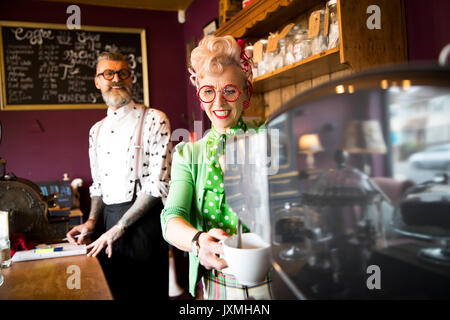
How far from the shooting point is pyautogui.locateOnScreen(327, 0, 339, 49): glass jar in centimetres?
126

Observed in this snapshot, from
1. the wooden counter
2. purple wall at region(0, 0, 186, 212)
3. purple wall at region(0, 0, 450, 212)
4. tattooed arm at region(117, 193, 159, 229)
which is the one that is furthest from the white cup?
purple wall at region(0, 0, 186, 212)

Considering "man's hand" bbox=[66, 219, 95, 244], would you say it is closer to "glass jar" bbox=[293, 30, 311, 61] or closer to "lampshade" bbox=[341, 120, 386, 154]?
"glass jar" bbox=[293, 30, 311, 61]

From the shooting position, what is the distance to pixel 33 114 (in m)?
3.13

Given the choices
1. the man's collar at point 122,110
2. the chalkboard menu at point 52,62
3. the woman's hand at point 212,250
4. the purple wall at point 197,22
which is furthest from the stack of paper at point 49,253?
the chalkboard menu at point 52,62

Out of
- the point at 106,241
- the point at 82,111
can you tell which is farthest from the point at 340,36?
the point at 82,111

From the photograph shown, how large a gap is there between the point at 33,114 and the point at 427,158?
345 cm

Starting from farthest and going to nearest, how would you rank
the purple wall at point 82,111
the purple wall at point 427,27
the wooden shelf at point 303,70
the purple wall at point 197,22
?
the purple wall at point 82,111 < the purple wall at point 197,22 < the wooden shelf at point 303,70 < the purple wall at point 427,27

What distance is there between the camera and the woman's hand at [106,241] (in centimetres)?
121

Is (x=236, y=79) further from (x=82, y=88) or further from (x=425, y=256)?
(x=82, y=88)

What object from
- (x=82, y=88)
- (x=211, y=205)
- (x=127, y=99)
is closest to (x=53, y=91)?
(x=82, y=88)

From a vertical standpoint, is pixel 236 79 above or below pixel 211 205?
above

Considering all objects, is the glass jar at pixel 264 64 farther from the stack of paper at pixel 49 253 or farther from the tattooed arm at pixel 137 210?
the stack of paper at pixel 49 253

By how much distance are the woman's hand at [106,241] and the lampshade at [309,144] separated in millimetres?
1070

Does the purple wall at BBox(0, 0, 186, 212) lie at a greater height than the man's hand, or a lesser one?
greater
